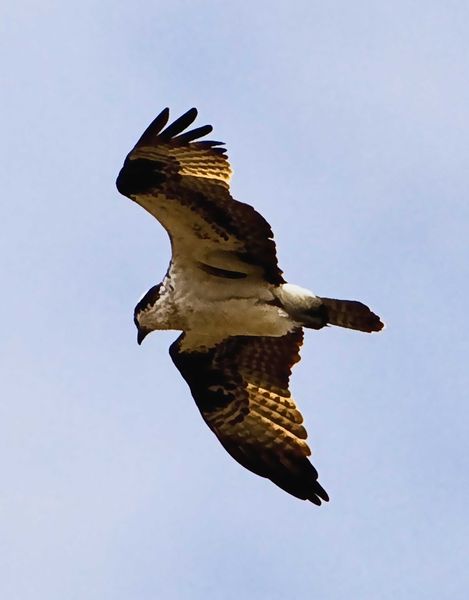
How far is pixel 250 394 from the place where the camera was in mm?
16016

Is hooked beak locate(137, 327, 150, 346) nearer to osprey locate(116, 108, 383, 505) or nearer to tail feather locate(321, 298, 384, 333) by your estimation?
osprey locate(116, 108, 383, 505)

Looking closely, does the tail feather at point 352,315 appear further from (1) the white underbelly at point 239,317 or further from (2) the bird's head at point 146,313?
(2) the bird's head at point 146,313

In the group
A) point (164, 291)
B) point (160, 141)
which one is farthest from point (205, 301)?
point (160, 141)

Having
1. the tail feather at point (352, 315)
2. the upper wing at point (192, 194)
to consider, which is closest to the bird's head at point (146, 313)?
the upper wing at point (192, 194)

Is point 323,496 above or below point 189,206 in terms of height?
below

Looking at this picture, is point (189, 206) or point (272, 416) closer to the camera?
point (189, 206)

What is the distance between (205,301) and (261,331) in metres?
0.51

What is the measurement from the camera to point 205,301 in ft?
50.0

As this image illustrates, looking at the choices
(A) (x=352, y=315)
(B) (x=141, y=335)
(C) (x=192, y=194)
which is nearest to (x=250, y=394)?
(B) (x=141, y=335)

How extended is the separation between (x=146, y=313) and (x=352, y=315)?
1.61m

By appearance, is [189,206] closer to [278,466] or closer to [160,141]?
[160,141]

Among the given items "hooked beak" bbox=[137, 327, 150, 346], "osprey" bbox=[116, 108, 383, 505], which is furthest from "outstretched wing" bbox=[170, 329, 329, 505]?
"hooked beak" bbox=[137, 327, 150, 346]

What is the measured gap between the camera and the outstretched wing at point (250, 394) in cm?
1573

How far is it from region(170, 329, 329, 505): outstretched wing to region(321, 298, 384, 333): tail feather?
26.7 inches
